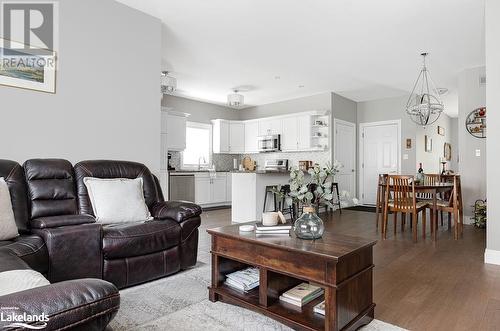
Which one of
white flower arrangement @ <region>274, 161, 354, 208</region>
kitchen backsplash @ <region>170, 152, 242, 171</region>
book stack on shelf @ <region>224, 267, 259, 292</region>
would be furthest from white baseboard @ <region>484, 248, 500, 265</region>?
kitchen backsplash @ <region>170, 152, 242, 171</region>

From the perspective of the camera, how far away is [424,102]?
5.77 m

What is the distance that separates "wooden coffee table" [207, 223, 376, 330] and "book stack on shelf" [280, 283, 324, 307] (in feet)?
0.09

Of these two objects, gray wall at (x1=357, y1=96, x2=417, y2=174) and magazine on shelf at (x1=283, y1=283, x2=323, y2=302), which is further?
gray wall at (x1=357, y1=96, x2=417, y2=174)

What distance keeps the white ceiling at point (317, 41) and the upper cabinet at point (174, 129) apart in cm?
74

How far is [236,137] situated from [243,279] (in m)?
6.27

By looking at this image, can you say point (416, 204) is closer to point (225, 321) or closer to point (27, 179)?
point (225, 321)

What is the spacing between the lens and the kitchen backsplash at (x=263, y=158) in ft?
23.3

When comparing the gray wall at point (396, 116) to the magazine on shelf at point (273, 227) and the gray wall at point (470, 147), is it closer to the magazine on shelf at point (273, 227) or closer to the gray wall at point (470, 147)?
the gray wall at point (470, 147)

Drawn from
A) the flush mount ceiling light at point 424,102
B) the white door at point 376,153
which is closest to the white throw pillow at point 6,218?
the flush mount ceiling light at point 424,102

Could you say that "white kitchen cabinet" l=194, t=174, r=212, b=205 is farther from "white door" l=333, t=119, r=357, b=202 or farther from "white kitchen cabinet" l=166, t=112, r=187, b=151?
"white door" l=333, t=119, r=357, b=202

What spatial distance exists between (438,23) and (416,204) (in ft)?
7.42

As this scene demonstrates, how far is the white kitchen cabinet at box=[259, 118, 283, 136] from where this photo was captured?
298 inches

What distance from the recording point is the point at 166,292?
2.38 meters

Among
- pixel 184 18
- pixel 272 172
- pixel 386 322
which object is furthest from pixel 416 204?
pixel 184 18
